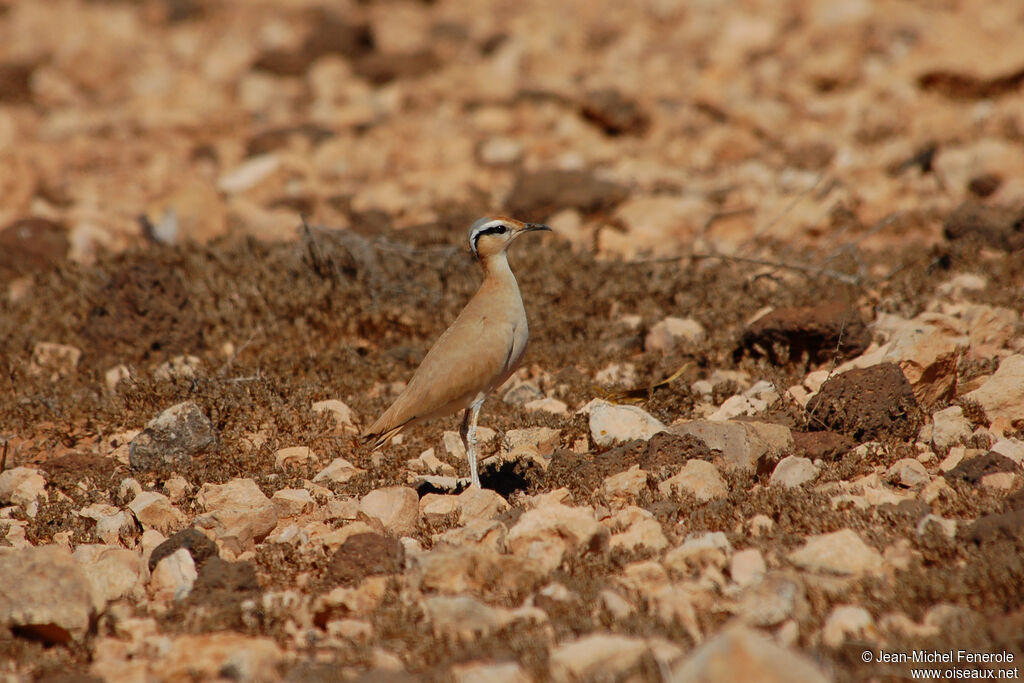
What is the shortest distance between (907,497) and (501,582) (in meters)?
2.04

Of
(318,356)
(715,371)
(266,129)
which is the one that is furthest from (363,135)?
(715,371)

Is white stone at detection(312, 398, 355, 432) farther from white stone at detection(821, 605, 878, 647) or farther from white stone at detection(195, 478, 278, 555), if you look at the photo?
white stone at detection(821, 605, 878, 647)

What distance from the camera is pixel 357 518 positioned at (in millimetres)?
5172

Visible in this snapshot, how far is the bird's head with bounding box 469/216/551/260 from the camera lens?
20.4ft

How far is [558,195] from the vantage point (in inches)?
396

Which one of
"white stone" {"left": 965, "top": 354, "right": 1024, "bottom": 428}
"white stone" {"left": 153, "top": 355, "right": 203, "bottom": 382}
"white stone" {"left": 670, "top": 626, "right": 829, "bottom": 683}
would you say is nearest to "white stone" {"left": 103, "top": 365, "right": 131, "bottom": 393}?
"white stone" {"left": 153, "top": 355, "right": 203, "bottom": 382}

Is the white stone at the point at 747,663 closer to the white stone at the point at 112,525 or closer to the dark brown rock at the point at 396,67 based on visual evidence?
the white stone at the point at 112,525

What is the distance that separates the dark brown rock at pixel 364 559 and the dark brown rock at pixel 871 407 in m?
2.56

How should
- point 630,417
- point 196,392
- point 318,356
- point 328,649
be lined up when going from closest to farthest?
point 328,649
point 630,417
point 196,392
point 318,356

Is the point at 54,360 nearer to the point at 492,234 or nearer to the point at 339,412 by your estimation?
the point at 339,412

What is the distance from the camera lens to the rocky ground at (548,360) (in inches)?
159

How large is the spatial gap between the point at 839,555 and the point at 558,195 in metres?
6.37

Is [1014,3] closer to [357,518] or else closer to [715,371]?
[715,371]

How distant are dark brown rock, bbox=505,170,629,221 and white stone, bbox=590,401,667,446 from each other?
166 inches
